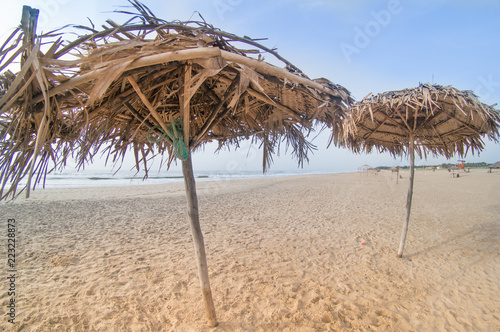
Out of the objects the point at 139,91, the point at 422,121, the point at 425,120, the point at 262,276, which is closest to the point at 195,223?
the point at 139,91

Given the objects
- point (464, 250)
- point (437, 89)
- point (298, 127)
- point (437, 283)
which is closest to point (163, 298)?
point (298, 127)

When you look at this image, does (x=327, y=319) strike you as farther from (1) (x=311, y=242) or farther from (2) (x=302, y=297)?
(1) (x=311, y=242)

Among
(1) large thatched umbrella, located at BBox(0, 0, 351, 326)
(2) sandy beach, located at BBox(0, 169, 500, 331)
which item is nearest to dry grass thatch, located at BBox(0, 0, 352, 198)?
(1) large thatched umbrella, located at BBox(0, 0, 351, 326)

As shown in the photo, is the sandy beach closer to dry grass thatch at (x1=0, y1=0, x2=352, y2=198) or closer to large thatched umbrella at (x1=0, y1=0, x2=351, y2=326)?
large thatched umbrella at (x1=0, y1=0, x2=351, y2=326)

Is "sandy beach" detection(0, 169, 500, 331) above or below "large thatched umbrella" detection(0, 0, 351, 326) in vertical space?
below

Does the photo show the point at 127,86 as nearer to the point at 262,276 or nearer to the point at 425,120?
the point at 262,276

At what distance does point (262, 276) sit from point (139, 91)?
2.77m

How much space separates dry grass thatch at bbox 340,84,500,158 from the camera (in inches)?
118

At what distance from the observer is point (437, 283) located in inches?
117

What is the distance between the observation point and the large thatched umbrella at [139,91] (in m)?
1.14

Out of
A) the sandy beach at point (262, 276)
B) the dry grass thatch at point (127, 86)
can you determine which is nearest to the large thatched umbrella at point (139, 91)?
the dry grass thatch at point (127, 86)

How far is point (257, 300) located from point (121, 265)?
2234 mm

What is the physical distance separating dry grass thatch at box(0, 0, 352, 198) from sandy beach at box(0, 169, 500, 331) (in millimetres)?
1660

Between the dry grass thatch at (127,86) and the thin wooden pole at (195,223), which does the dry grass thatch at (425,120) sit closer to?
the dry grass thatch at (127,86)
